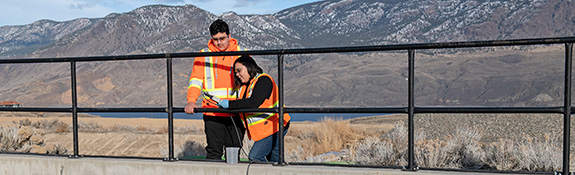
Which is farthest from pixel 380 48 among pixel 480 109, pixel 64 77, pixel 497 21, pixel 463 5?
pixel 463 5

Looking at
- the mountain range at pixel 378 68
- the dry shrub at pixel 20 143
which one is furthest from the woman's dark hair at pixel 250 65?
the mountain range at pixel 378 68

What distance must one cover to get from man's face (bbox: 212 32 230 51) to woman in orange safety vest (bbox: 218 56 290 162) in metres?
0.30

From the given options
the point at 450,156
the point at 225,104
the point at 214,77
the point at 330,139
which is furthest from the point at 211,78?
the point at 330,139

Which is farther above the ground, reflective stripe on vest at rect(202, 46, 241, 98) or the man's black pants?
reflective stripe on vest at rect(202, 46, 241, 98)

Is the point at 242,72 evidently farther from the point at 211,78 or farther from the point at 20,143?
the point at 20,143

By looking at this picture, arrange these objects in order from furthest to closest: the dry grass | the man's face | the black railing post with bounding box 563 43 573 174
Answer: the dry grass < the man's face < the black railing post with bounding box 563 43 573 174

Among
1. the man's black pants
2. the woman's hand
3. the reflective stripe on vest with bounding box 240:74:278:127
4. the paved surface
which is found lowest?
the paved surface

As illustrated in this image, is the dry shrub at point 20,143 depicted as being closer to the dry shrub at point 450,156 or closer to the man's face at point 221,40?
the dry shrub at point 450,156

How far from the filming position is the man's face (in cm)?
531

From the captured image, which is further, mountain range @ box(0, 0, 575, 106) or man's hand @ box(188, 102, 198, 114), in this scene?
mountain range @ box(0, 0, 575, 106)

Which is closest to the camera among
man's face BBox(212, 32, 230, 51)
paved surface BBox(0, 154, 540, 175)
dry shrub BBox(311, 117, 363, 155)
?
paved surface BBox(0, 154, 540, 175)

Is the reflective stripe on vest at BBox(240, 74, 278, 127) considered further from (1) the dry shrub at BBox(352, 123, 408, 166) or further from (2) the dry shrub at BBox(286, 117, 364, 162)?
(2) the dry shrub at BBox(286, 117, 364, 162)

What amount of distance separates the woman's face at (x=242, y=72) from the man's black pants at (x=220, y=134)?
0.44 m

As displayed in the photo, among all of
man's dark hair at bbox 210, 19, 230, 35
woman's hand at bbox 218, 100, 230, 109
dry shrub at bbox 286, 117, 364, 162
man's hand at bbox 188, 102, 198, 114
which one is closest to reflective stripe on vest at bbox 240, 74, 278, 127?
woman's hand at bbox 218, 100, 230, 109
